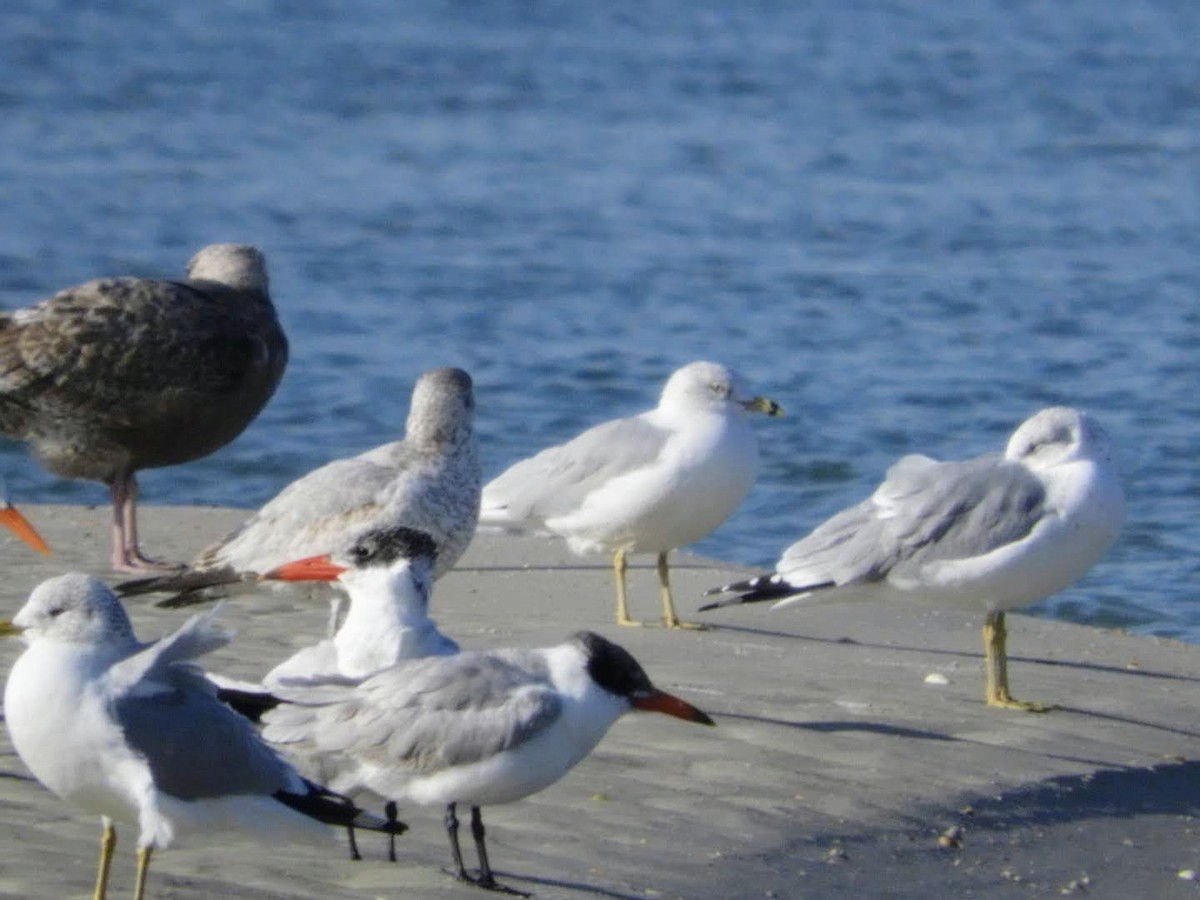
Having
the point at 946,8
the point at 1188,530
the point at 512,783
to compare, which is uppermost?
the point at 946,8

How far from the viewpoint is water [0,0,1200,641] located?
15.1m

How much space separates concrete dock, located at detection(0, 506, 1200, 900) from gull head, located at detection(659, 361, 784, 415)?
2.56ft

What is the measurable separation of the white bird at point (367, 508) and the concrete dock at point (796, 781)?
207 mm

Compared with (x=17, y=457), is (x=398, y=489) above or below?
above

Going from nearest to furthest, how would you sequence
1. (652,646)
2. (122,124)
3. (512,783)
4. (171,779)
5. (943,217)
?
(171,779)
(512,783)
(652,646)
(943,217)
(122,124)

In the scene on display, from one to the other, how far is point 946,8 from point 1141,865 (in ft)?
103

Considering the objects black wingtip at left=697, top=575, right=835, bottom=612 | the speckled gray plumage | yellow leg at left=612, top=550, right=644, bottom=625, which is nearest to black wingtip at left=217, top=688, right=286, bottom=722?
black wingtip at left=697, top=575, right=835, bottom=612

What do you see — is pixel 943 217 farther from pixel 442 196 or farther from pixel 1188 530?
pixel 1188 530

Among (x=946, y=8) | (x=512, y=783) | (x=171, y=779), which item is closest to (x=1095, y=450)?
(x=512, y=783)

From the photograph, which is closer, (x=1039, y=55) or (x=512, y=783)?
(x=512, y=783)

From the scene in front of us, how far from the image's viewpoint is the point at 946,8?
36.6 meters

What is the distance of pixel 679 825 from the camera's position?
19.9 feet

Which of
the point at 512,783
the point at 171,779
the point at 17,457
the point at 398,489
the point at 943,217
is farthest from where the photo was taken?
the point at 943,217

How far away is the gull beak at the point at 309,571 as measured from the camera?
6602 millimetres
